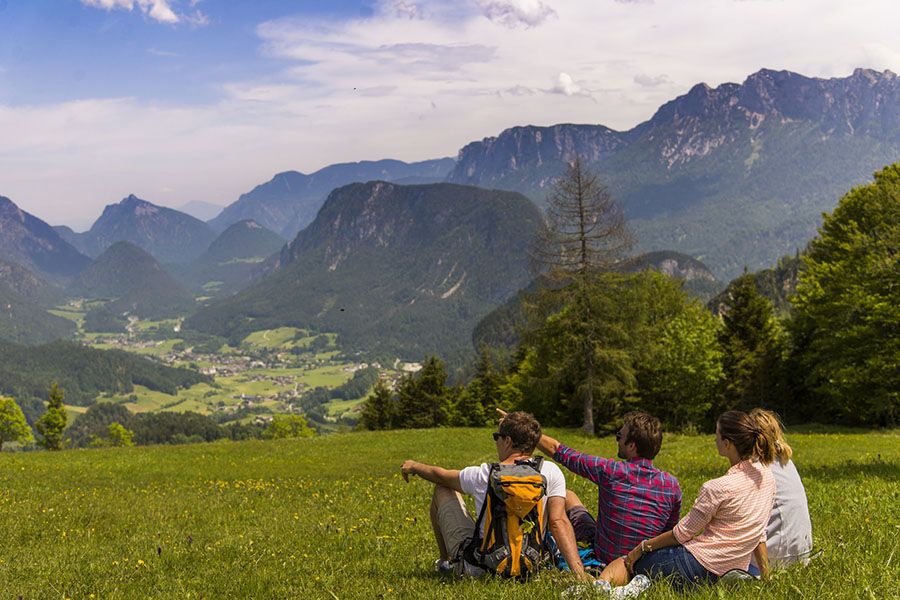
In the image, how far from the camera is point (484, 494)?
6.43 metres

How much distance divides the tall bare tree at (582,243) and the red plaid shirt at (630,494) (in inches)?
1130

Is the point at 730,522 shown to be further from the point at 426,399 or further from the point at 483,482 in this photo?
the point at 426,399

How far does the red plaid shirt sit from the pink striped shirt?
1.86 ft

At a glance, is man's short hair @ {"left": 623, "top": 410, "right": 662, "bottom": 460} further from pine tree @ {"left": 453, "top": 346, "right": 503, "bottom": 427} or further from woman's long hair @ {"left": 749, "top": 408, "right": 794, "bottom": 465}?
pine tree @ {"left": 453, "top": 346, "right": 503, "bottom": 427}

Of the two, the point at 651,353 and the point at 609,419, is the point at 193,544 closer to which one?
the point at 651,353

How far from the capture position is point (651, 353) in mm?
37094

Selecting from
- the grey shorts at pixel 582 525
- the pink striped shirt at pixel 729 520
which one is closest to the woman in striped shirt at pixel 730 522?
the pink striped shirt at pixel 729 520

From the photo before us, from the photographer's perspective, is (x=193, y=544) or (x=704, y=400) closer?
(x=193, y=544)

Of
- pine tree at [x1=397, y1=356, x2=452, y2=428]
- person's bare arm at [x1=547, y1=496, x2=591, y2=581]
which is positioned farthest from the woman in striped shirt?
pine tree at [x1=397, y1=356, x2=452, y2=428]

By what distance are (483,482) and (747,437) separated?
2.61 meters

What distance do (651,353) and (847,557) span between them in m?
31.8

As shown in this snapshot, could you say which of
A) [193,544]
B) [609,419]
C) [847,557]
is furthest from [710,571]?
[609,419]

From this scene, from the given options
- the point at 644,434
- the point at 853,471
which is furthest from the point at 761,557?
the point at 853,471

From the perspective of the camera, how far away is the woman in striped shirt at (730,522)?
591cm
